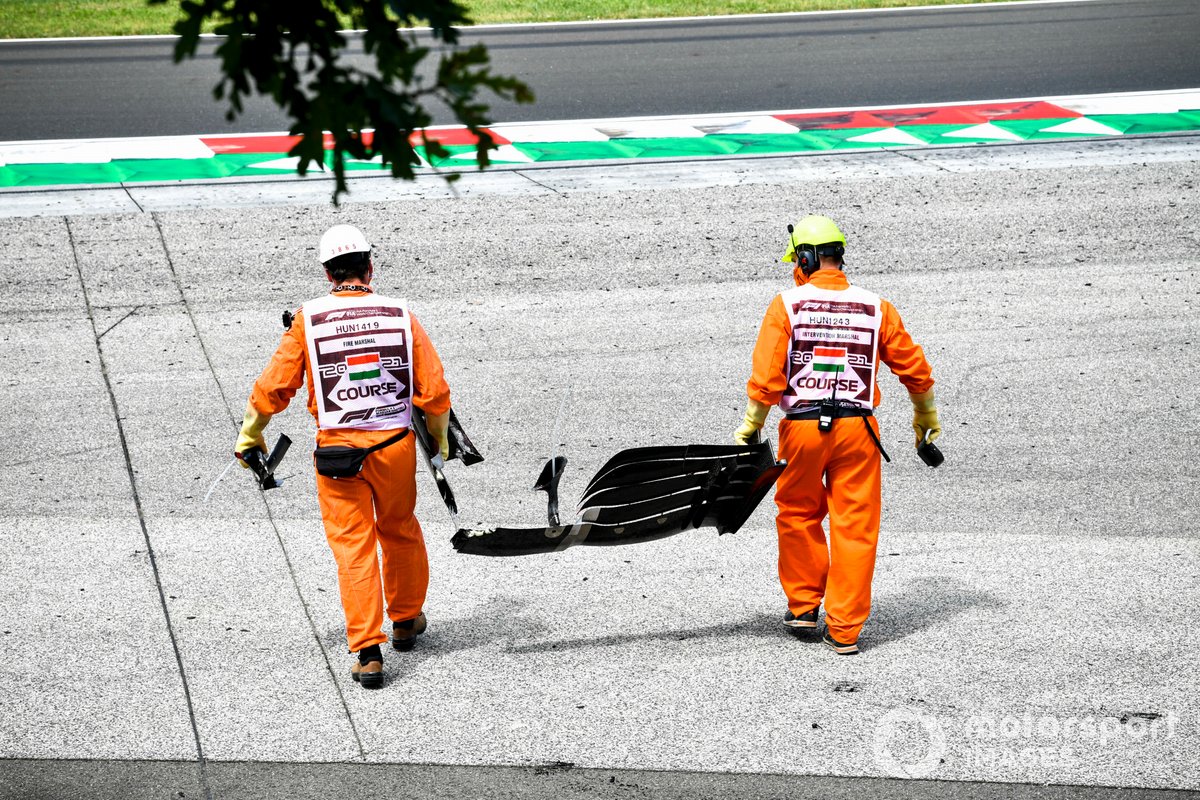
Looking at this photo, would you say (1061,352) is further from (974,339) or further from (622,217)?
(622,217)

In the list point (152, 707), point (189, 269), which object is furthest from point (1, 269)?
point (152, 707)

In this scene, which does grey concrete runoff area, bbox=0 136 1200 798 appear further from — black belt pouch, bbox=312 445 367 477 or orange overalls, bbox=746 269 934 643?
black belt pouch, bbox=312 445 367 477

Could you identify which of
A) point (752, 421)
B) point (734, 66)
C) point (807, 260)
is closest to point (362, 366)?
point (752, 421)

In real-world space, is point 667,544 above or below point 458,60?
below

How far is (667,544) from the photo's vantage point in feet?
24.3

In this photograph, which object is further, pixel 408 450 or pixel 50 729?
pixel 408 450

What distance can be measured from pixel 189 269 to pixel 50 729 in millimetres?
6499

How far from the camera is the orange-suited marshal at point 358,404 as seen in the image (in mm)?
5801

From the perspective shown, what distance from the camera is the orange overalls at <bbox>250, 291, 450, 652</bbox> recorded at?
5816mm

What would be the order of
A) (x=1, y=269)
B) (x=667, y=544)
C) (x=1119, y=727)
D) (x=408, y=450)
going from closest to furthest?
(x=1119, y=727) < (x=408, y=450) < (x=667, y=544) < (x=1, y=269)

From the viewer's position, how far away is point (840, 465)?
605cm

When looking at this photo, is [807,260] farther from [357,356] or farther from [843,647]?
[357,356]

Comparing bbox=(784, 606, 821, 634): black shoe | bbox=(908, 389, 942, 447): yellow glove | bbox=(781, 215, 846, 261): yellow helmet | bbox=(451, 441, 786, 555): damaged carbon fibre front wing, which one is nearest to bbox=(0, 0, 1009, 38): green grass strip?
bbox=(781, 215, 846, 261): yellow helmet

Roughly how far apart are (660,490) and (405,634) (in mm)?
1368
